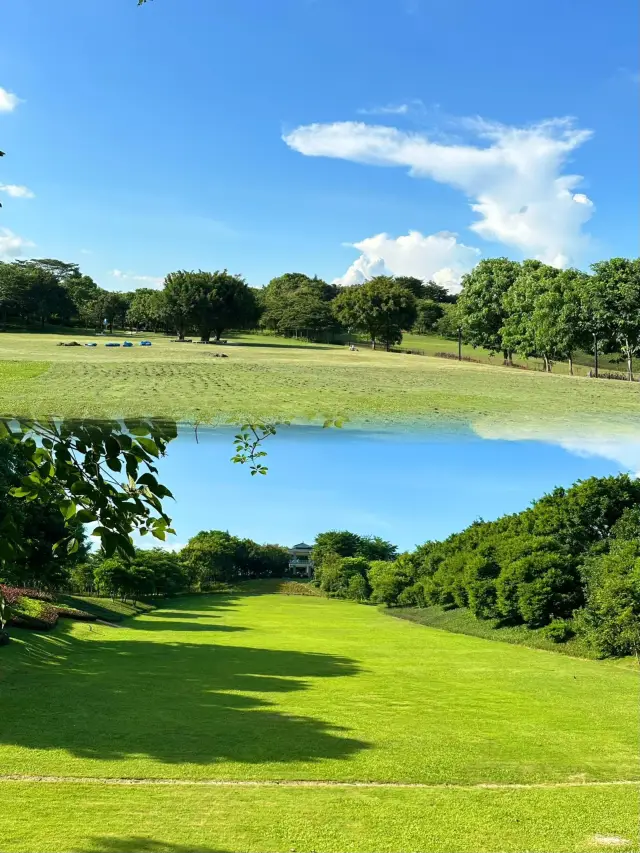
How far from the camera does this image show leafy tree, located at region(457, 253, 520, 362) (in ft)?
206

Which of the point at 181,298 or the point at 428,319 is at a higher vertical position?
the point at 428,319

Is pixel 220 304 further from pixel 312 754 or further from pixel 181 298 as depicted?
pixel 312 754

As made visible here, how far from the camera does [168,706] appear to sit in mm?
15227

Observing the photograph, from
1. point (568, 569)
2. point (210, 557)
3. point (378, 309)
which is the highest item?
point (378, 309)

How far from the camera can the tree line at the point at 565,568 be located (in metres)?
25.3

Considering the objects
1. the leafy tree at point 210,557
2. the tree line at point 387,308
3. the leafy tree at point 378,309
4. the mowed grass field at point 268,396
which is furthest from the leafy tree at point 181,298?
the mowed grass field at point 268,396

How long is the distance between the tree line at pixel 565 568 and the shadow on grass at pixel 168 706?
416 inches

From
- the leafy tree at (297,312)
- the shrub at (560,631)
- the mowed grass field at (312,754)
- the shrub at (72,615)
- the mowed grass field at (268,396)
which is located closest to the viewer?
the mowed grass field at (312,754)

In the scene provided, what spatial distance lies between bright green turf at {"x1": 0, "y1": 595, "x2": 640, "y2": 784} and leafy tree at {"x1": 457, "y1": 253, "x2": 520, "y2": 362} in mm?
41354

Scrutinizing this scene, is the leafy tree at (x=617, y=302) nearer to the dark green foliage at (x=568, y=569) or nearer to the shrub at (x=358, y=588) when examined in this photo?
the dark green foliage at (x=568, y=569)

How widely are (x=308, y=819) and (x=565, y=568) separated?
80.6 ft

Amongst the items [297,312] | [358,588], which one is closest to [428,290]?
[297,312]

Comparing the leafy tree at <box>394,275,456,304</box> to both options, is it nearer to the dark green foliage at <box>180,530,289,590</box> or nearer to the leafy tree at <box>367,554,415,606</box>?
the dark green foliage at <box>180,530,289,590</box>

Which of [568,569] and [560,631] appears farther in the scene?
[568,569]
